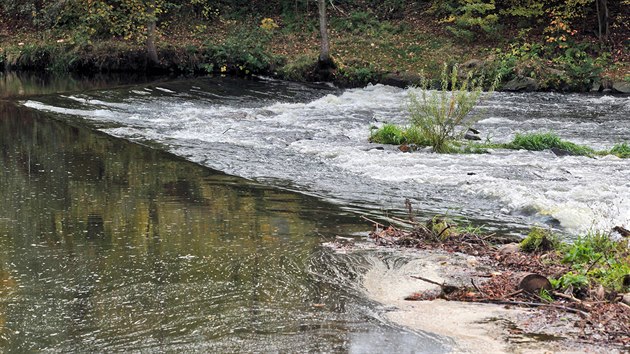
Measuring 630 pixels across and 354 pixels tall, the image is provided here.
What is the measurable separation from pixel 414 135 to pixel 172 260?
7855 mm

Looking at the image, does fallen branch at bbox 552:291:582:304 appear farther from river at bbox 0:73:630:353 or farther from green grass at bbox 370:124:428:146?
green grass at bbox 370:124:428:146

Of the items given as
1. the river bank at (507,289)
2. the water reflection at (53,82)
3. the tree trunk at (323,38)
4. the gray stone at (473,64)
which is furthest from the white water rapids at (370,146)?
the water reflection at (53,82)

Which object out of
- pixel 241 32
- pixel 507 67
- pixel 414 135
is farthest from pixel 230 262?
pixel 241 32

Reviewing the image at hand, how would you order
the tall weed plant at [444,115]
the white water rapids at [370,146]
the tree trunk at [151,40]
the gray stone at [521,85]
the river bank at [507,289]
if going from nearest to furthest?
the river bank at [507,289] < the white water rapids at [370,146] < the tall weed plant at [444,115] < the gray stone at [521,85] < the tree trunk at [151,40]

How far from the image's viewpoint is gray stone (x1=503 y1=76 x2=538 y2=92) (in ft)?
78.2

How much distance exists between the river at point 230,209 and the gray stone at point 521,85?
A: 4.34 metres

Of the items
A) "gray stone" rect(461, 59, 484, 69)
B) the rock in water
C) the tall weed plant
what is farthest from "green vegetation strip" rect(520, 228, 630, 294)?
"gray stone" rect(461, 59, 484, 69)

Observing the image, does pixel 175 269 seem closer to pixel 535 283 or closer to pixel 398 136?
pixel 535 283

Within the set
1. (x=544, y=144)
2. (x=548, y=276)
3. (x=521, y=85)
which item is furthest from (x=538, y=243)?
(x=521, y=85)

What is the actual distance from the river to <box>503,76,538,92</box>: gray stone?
434cm

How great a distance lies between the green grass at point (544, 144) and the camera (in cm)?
1338

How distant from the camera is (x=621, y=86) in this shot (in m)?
23.1

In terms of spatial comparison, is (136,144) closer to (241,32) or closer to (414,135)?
(414,135)

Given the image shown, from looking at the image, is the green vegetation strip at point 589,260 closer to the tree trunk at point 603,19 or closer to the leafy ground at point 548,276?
the leafy ground at point 548,276
